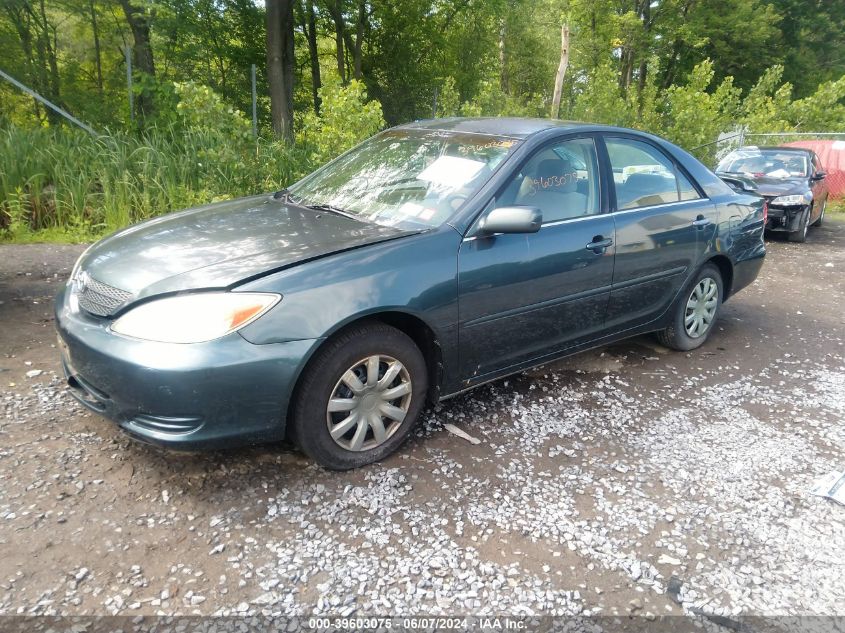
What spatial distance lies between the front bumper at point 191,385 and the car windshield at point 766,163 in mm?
10468

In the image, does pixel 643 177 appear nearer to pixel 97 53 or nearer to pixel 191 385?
pixel 191 385

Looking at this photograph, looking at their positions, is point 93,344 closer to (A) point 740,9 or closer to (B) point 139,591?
Result: (B) point 139,591

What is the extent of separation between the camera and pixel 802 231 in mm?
9852

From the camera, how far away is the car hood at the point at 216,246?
266 centimetres

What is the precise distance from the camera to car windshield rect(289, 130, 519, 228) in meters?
3.30

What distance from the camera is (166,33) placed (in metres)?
15.2

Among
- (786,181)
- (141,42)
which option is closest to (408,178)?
(786,181)

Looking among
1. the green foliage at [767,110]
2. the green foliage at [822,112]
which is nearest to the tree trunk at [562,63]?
the green foliage at [767,110]

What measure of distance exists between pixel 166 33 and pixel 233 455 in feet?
50.9

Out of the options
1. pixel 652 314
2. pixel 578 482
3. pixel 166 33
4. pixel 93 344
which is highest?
pixel 166 33

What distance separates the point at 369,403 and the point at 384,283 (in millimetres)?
594

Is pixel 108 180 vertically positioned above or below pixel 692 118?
below

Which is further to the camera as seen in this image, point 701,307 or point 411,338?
point 701,307

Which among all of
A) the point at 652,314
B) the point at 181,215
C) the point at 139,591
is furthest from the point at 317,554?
the point at 652,314
